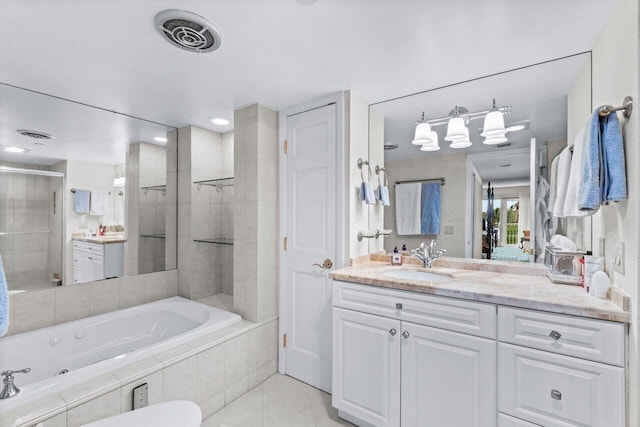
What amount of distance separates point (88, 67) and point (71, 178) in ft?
3.43

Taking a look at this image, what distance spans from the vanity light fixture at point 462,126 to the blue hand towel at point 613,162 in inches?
27.8

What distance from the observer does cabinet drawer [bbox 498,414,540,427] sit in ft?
4.26

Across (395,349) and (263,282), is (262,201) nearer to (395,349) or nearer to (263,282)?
(263,282)

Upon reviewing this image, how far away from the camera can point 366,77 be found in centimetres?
191

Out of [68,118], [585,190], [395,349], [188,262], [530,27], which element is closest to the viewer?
[585,190]

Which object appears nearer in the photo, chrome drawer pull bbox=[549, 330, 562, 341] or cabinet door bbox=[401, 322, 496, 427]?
chrome drawer pull bbox=[549, 330, 562, 341]

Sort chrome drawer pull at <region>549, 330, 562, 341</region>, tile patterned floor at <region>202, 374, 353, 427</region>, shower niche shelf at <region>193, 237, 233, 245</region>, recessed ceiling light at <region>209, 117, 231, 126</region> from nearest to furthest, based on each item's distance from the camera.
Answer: chrome drawer pull at <region>549, 330, 562, 341</region> → tile patterned floor at <region>202, 374, 353, 427</region> → recessed ceiling light at <region>209, 117, 231, 126</region> → shower niche shelf at <region>193, 237, 233, 245</region>

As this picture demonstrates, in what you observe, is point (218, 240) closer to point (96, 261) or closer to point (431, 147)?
point (96, 261)

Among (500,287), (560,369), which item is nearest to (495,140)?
(500,287)

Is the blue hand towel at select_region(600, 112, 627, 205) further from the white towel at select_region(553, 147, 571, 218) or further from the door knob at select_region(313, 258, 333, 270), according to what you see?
the door knob at select_region(313, 258, 333, 270)

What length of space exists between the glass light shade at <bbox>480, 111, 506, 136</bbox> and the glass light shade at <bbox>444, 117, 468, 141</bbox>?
0.14 metres

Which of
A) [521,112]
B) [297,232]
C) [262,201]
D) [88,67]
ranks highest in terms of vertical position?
[88,67]

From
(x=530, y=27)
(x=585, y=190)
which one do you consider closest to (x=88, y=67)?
(x=530, y=27)

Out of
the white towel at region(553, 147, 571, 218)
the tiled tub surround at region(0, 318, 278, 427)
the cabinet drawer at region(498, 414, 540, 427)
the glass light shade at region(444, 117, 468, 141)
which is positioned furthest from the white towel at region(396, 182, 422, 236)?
the tiled tub surround at region(0, 318, 278, 427)
